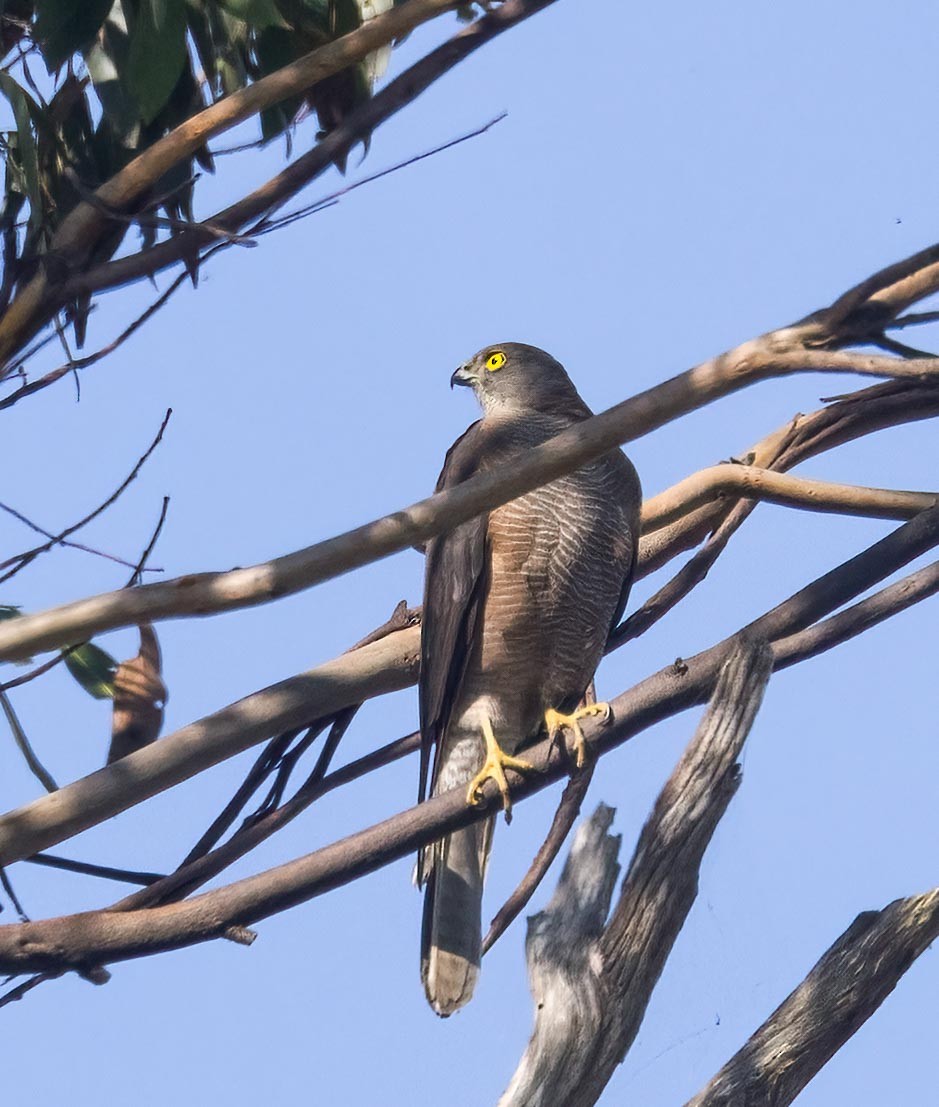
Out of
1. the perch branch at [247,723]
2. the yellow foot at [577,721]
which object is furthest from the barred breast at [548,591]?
the perch branch at [247,723]

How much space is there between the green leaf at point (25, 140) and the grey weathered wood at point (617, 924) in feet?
7.82

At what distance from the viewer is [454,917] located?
4.71 meters

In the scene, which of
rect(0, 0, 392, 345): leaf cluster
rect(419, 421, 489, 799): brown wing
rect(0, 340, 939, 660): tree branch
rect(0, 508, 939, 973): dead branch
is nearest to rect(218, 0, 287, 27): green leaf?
rect(0, 0, 392, 345): leaf cluster

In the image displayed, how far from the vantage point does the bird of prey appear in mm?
4887

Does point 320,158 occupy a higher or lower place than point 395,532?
higher

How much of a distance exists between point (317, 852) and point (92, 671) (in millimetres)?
1315

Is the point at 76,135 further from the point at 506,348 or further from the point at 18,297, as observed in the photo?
the point at 506,348

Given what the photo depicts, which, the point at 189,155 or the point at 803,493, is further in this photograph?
the point at 803,493

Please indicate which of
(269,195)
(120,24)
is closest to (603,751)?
(269,195)

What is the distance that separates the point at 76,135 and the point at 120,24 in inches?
20.6

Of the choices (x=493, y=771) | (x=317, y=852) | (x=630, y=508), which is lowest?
(x=317, y=852)

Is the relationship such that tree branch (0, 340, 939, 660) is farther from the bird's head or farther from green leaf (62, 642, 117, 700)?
the bird's head

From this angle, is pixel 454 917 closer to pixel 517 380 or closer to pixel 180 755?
pixel 180 755

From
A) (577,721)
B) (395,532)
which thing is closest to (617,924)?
(395,532)
